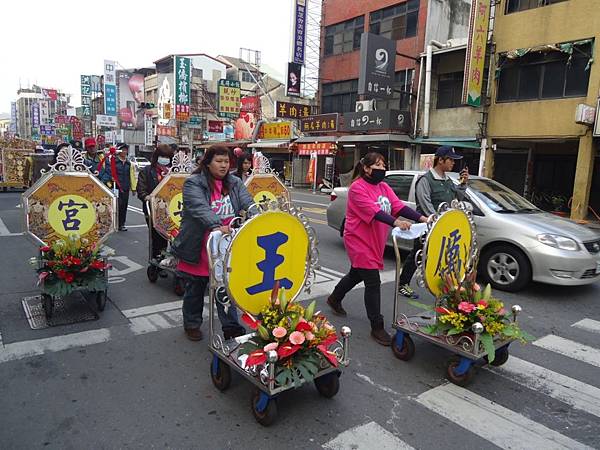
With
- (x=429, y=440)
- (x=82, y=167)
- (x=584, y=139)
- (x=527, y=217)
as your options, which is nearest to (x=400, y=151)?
(x=584, y=139)

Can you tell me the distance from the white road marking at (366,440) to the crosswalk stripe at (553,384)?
55.5 inches

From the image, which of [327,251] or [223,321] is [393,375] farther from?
[327,251]

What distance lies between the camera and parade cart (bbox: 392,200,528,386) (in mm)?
3293

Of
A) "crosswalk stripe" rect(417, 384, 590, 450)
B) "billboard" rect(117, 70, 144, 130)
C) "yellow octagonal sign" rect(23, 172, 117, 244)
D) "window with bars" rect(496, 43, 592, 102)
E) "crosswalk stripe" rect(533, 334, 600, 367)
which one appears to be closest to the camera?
"crosswalk stripe" rect(417, 384, 590, 450)

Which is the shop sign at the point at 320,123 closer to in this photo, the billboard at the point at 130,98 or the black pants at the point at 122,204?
the black pants at the point at 122,204

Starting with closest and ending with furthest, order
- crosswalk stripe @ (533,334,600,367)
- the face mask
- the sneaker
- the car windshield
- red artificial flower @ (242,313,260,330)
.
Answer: red artificial flower @ (242,313,260,330) < the face mask < crosswalk stripe @ (533,334,600,367) < the sneaker < the car windshield

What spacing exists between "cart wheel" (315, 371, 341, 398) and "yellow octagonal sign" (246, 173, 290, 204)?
458 cm

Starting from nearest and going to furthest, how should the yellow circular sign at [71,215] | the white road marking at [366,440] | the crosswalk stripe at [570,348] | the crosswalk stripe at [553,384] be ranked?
the white road marking at [366,440], the crosswalk stripe at [553,384], the crosswalk stripe at [570,348], the yellow circular sign at [71,215]

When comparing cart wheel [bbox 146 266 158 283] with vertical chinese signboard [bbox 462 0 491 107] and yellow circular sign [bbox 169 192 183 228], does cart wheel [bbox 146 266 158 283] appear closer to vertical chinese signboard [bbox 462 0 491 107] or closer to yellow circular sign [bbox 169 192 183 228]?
yellow circular sign [bbox 169 192 183 228]

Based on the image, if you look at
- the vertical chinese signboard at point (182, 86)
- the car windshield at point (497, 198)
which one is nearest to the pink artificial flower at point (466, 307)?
the car windshield at point (497, 198)

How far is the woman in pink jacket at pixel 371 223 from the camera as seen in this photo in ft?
12.7

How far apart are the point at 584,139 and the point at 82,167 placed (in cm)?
1467

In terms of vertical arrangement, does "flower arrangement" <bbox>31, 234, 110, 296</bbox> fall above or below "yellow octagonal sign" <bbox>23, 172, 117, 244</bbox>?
below

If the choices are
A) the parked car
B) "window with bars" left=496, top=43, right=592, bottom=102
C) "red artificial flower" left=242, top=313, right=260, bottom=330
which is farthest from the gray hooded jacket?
"window with bars" left=496, top=43, right=592, bottom=102
